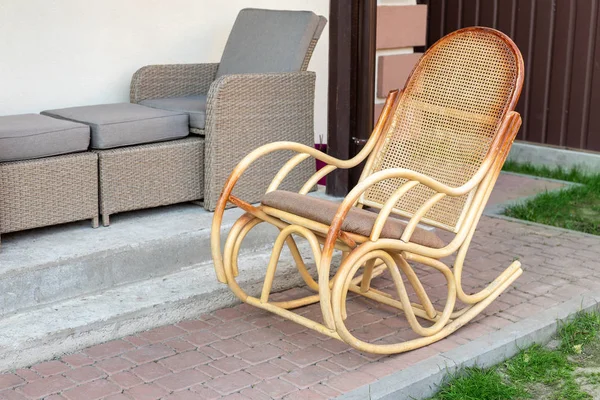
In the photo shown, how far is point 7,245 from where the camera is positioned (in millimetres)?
3744

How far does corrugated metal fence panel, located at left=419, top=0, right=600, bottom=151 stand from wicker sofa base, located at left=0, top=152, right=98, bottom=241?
359cm

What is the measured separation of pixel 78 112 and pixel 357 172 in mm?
1489

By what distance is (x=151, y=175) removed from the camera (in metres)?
4.19

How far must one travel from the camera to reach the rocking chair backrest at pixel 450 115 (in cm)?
353

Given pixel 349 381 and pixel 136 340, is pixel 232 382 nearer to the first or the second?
pixel 349 381

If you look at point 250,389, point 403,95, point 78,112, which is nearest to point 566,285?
point 403,95

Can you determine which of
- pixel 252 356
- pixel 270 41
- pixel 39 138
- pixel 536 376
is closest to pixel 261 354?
pixel 252 356

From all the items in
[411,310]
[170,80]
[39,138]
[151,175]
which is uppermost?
[170,80]

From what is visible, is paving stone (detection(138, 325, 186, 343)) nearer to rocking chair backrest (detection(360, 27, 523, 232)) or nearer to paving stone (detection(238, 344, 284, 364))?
paving stone (detection(238, 344, 284, 364))

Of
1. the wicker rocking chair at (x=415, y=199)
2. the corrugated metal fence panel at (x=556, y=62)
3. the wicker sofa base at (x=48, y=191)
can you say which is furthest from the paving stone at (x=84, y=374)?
the corrugated metal fence panel at (x=556, y=62)

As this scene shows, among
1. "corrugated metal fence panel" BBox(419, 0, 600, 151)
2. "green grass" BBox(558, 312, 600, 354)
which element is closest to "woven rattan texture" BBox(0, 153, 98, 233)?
"green grass" BBox(558, 312, 600, 354)

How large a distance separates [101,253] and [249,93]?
1.14 meters

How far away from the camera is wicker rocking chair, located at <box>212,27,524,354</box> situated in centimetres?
303

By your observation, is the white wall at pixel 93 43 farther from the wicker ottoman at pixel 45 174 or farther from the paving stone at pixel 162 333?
the paving stone at pixel 162 333
